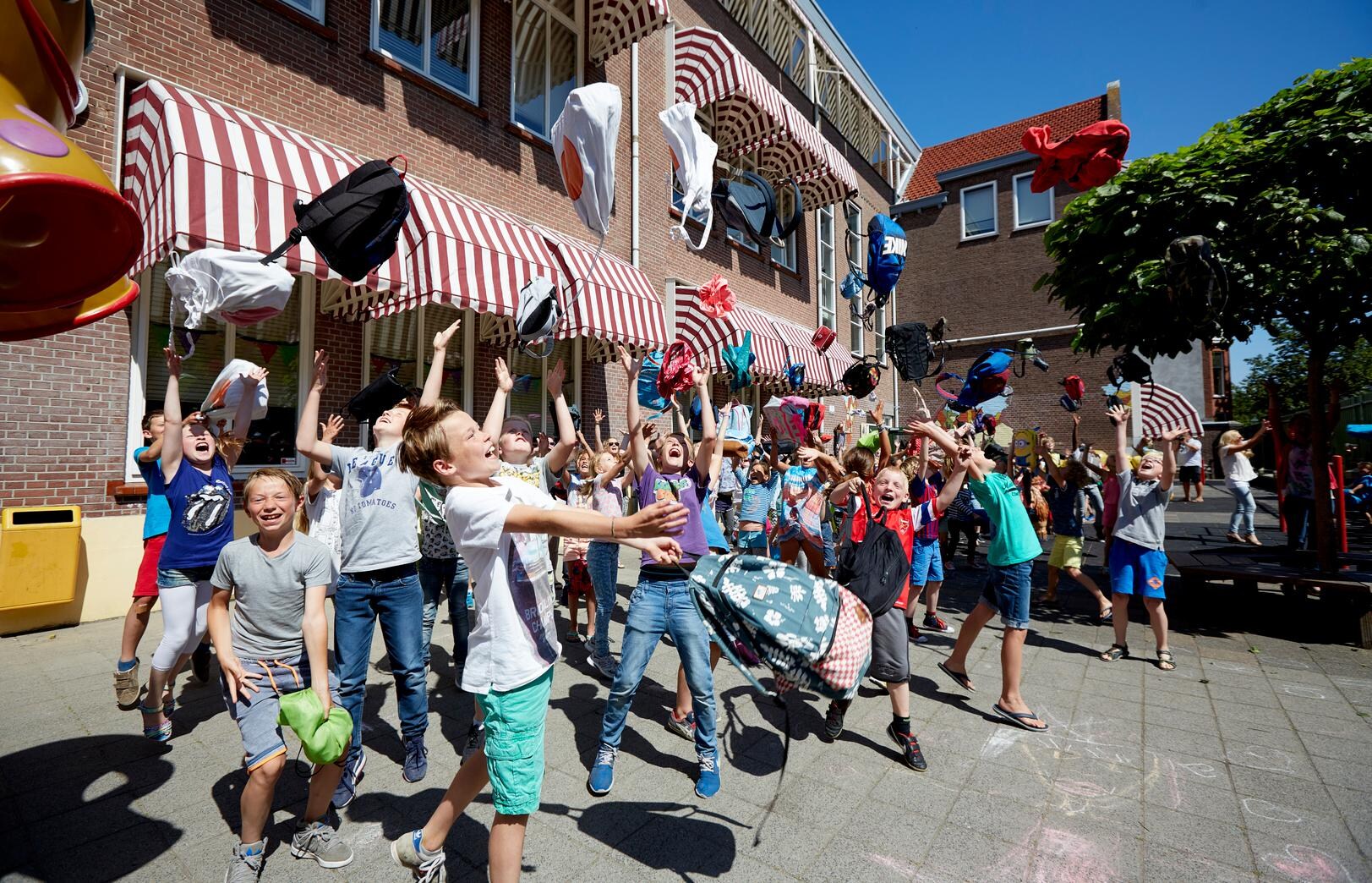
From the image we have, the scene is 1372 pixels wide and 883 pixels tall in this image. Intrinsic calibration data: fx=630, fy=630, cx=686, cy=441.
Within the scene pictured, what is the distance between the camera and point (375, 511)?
323 centimetres

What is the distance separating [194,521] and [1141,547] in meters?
7.02

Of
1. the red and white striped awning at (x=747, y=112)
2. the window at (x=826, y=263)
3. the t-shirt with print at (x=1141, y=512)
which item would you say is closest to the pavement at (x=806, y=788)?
the t-shirt with print at (x=1141, y=512)

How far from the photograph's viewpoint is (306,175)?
6.49 m

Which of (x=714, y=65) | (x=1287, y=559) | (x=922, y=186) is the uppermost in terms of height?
(x=922, y=186)

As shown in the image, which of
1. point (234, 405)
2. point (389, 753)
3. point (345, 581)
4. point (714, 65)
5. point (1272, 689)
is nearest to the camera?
point (345, 581)

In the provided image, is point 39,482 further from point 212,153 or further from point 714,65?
point 714,65

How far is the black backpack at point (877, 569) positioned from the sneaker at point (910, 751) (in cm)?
71

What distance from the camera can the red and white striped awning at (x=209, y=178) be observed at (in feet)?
17.7

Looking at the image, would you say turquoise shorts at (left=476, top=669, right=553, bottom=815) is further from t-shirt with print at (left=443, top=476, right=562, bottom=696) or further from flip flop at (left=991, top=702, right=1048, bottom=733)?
flip flop at (left=991, top=702, right=1048, bottom=733)

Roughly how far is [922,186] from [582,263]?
23943 mm

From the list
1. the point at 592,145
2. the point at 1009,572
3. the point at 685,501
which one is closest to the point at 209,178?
the point at 592,145

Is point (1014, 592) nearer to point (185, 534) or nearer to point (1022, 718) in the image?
point (1022, 718)

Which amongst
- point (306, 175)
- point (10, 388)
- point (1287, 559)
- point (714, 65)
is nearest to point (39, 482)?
point (10, 388)

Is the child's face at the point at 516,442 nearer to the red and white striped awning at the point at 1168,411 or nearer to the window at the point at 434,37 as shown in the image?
the red and white striped awning at the point at 1168,411
